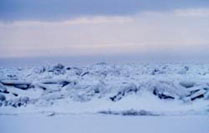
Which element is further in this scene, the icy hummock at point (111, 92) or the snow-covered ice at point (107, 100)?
the icy hummock at point (111, 92)

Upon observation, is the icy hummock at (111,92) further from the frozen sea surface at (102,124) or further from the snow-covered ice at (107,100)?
the frozen sea surface at (102,124)

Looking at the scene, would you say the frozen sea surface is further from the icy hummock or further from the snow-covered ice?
the icy hummock

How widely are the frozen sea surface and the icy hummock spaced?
9.0 inches

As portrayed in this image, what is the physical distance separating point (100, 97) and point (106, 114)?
1.41ft

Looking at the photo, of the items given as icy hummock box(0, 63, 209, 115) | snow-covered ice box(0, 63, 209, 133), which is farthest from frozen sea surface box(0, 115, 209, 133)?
icy hummock box(0, 63, 209, 115)

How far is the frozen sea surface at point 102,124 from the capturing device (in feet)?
13.6

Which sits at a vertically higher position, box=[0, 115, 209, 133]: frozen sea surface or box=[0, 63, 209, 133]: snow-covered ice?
box=[0, 63, 209, 133]: snow-covered ice

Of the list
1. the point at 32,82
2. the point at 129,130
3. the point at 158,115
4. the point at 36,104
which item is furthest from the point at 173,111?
the point at 32,82

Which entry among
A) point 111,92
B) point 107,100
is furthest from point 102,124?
point 111,92

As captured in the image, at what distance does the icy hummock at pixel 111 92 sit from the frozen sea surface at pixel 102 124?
0.75 feet

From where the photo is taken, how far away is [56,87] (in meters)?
5.73

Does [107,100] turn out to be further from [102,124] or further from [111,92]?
[102,124]

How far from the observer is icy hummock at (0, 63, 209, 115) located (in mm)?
5090

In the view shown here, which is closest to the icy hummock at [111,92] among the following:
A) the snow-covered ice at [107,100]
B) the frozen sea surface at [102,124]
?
the snow-covered ice at [107,100]
